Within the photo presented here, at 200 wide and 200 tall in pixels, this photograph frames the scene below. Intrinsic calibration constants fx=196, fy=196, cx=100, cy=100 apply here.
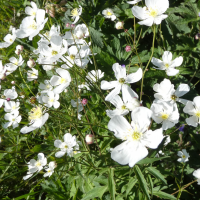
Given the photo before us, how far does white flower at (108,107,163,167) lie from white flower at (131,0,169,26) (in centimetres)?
73

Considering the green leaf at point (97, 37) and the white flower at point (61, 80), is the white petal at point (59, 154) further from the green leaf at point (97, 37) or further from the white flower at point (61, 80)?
the green leaf at point (97, 37)

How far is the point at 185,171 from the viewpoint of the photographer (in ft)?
7.02

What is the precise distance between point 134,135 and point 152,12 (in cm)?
95

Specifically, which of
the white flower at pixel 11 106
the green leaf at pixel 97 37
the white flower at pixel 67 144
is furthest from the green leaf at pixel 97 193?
the green leaf at pixel 97 37

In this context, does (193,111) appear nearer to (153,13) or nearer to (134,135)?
(134,135)

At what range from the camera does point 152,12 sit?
59.2 inches

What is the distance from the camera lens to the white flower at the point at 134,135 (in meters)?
1.19

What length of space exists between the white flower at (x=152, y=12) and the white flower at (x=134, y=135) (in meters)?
0.73

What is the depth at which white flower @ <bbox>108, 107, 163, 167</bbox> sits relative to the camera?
3.92ft

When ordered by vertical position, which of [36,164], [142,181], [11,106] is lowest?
[36,164]

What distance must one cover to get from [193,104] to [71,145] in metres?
1.23

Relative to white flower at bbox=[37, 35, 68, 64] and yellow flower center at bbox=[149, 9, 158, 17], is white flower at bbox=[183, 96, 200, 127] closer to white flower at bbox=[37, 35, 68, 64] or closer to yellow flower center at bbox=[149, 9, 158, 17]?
yellow flower center at bbox=[149, 9, 158, 17]

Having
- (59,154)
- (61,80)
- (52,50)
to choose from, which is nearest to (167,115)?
(61,80)

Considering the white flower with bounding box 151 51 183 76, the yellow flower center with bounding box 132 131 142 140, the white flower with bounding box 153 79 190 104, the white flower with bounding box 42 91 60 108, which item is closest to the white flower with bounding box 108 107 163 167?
the yellow flower center with bounding box 132 131 142 140
